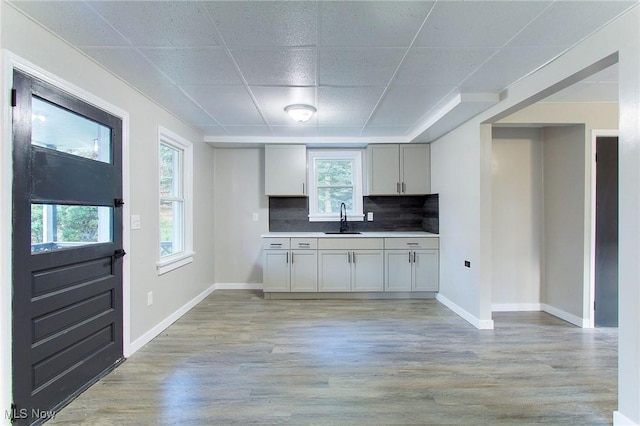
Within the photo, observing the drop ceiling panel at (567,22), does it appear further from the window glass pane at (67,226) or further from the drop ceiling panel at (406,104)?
the window glass pane at (67,226)

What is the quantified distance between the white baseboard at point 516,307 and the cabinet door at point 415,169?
70.3 inches

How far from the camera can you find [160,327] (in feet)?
10.1

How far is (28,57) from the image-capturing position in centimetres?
170

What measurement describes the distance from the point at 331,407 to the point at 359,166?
11.6 ft

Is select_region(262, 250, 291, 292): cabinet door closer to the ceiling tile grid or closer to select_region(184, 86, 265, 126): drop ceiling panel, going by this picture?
select_region(184, 86, 265, 126): drop ceiling panel

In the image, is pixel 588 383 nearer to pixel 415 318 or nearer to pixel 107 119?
pixel 415 318

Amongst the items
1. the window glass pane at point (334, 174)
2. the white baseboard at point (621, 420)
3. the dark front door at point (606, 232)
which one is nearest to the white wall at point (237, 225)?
the window glass pane at point (334, 174)

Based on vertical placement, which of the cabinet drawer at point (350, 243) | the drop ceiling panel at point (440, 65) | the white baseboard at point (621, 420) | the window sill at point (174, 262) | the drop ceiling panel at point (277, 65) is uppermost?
the drop ceiling panel at point (440, 65)

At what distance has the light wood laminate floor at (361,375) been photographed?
1854 mm

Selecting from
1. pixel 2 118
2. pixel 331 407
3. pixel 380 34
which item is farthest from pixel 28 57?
pixel 331 407

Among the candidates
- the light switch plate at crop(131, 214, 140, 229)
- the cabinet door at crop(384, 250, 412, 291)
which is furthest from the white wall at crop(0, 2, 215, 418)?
the cabinet door at crop(384, 250, 412, 291)

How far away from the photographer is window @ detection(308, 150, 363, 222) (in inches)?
189

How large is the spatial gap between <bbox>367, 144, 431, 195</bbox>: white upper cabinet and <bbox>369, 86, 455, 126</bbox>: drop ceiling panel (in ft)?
2.51

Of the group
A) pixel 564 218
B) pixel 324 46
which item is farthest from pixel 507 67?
pixel 564 218
